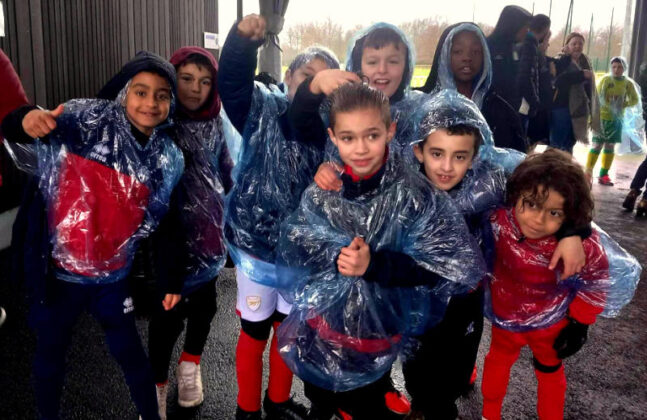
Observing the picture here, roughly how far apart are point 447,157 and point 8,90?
1.55m

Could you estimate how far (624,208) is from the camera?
15.4 feet

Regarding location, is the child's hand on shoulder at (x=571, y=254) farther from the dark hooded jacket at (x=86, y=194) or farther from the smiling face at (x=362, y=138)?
the dark hooded jacket at (x=86, y=194)

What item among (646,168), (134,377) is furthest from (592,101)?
(134,377)

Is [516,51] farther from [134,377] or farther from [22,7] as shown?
[22,7]

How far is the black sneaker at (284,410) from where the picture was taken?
5.42 ft

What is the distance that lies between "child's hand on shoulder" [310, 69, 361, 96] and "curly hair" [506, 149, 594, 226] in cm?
59

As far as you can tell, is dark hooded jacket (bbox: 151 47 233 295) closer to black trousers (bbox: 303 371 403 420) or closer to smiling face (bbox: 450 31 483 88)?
black trousers (bbox: 303 371 403 420)

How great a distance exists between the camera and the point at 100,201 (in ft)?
4.45

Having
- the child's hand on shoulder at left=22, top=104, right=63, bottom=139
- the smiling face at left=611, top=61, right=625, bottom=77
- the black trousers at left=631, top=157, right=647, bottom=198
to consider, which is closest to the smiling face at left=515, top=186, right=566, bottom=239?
the child's hand on shoulder at left=22, top=104, right=63, bottom=139

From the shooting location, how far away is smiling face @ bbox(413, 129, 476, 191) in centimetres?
138

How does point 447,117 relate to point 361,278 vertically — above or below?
above

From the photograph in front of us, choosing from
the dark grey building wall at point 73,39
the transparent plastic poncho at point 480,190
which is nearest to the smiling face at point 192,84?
the transparent plastic poncho at point 480,190

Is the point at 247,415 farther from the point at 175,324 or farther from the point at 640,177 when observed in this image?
the point at 640,177

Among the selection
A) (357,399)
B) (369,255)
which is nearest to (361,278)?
(369,255)
